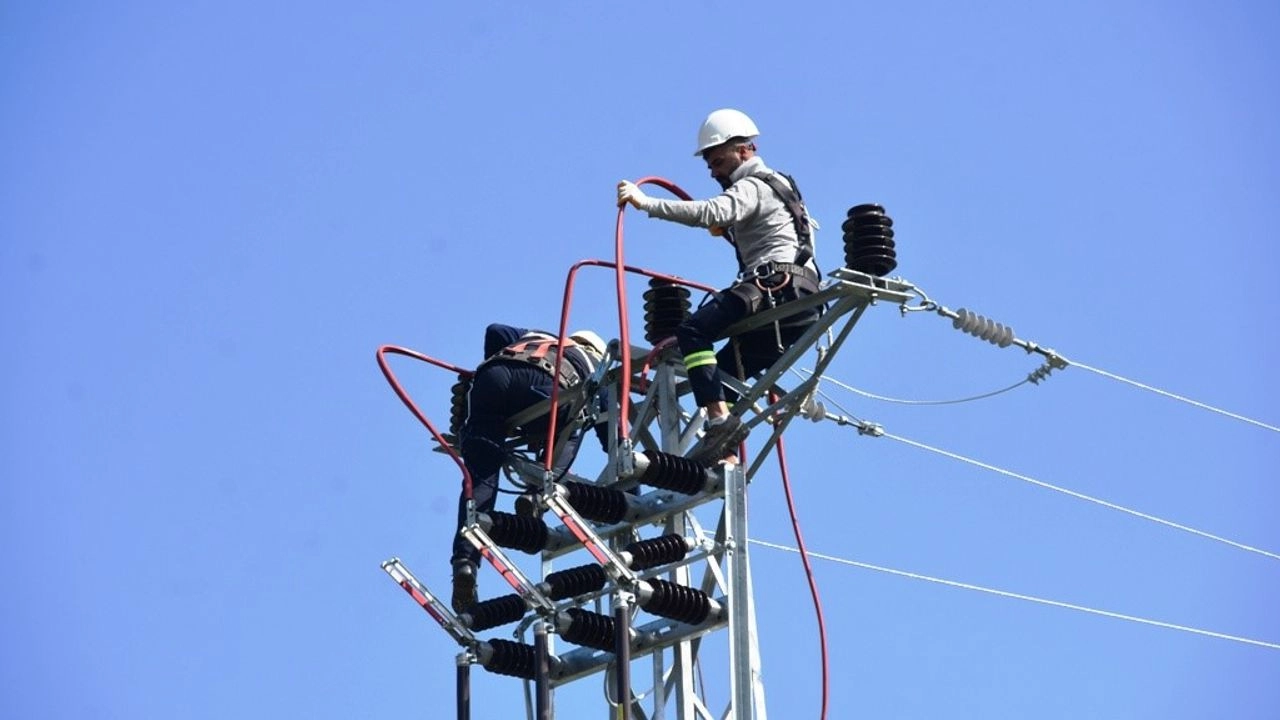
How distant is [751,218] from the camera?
14539 mm

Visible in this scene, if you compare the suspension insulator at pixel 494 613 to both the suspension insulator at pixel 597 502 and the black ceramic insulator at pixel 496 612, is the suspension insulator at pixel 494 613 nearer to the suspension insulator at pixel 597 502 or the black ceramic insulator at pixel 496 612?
the black ceramic insulator at pixel 496 612

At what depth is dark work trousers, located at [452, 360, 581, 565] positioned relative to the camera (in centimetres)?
1537

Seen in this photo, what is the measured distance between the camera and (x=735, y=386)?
14250mm

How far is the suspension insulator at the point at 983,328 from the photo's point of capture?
14.6 metres

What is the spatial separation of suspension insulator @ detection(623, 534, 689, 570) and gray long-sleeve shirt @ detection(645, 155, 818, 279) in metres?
1.55

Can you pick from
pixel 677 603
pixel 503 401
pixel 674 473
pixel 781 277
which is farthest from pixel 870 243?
pixel 503 401

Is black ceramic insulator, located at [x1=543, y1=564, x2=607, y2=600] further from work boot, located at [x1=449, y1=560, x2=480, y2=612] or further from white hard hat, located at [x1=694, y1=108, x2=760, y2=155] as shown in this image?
white hard hat, located at [x1=694, y1=108, x2=760, y2=155]

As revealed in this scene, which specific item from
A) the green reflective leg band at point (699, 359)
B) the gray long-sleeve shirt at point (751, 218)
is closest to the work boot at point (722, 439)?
the green reflective leg band at point (699, 359)

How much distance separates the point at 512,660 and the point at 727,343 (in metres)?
2.09

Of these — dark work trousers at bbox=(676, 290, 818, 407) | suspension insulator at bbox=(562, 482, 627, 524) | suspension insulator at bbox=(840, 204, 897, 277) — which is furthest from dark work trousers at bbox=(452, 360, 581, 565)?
suspension insulator at bbox=(840, 204, 897, 277)

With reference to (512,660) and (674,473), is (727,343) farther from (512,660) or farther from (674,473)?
(512,660)

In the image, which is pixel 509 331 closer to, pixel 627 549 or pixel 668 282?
pixel 668 282

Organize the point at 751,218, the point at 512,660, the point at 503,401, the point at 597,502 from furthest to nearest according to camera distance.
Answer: the point at 503,401 < the point at 512,660 < the point at 751,218 < the point at 597,502

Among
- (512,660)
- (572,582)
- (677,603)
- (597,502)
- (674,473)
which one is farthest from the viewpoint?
(512,660)
